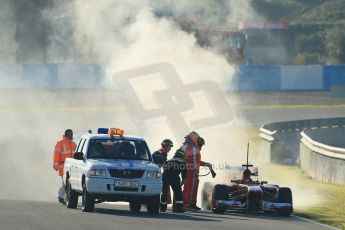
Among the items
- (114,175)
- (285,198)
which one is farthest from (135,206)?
(285,198)

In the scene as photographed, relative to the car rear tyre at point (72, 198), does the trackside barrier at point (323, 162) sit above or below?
above

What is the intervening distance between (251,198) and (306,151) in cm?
1577

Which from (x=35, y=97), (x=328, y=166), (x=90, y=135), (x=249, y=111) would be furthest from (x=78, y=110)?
(x=90, y=135)

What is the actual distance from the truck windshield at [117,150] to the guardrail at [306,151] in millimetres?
9487

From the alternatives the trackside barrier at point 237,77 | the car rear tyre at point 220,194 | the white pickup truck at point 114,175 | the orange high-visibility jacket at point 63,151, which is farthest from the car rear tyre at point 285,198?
the trackside barrier at point 237,77

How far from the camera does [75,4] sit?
1992 inches

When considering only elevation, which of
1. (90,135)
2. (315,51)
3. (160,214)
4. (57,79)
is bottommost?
(160,214)

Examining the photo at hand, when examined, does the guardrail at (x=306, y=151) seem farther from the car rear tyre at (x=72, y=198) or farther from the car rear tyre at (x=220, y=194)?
the car rear tyre at (x=72, y=198)

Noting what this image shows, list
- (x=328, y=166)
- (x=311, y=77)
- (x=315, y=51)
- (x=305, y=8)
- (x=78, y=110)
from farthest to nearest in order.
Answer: (x=305, y=8) < (x=315, y=51) < (x=311, y=77) < (x=78, y=110) < (x=328, y=166)

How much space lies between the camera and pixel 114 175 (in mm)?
22562

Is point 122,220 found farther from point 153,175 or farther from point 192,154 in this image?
point 192,154

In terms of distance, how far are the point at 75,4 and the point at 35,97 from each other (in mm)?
15212

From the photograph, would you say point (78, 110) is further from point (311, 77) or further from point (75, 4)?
point (311, 77)

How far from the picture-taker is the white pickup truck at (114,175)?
73.6 ft
